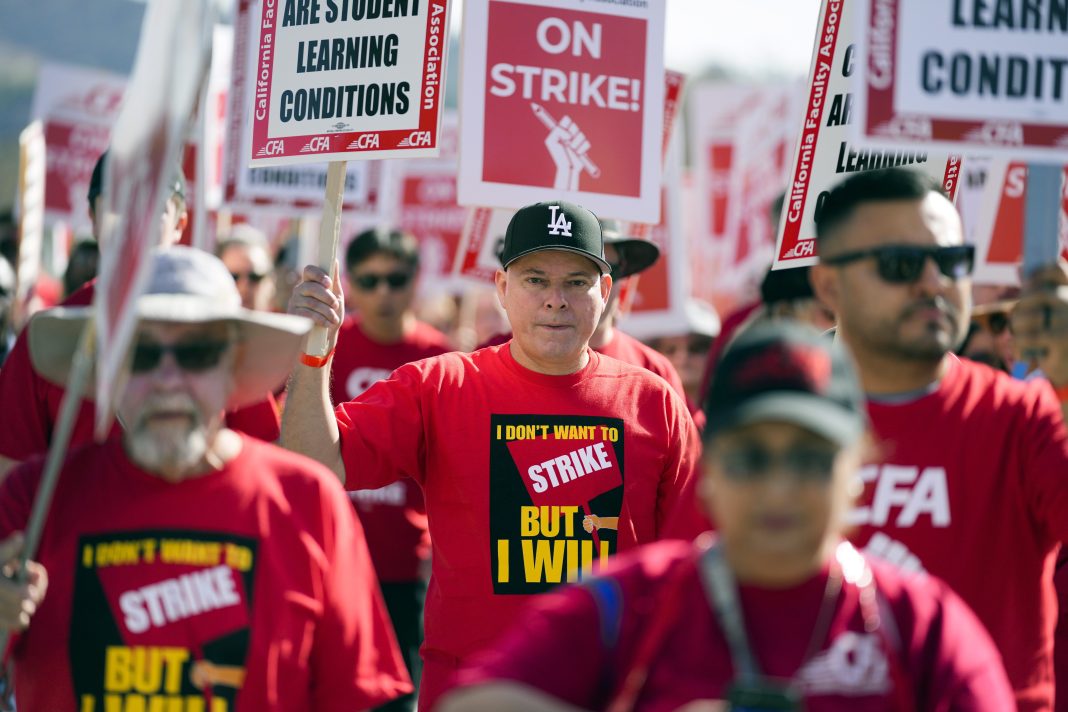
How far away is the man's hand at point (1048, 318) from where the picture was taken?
3670mm

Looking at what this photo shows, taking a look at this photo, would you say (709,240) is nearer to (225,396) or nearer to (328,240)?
(328,240)

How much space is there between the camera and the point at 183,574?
10.7 feet

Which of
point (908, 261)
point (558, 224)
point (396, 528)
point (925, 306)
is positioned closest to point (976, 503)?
point (925, 306)

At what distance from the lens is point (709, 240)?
15.7 meters

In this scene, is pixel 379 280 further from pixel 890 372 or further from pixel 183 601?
pixel 183 601

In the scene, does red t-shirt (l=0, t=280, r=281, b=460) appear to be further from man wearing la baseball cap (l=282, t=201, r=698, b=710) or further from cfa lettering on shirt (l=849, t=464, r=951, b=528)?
cfa lettering on shirt (l=849, t=464, r=951, b=528)

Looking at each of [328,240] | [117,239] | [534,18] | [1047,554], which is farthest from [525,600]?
[534,18]

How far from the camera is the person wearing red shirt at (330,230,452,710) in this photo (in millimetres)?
7102

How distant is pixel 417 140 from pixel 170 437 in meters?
2.10

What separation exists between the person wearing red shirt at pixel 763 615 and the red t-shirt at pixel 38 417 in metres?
2.36

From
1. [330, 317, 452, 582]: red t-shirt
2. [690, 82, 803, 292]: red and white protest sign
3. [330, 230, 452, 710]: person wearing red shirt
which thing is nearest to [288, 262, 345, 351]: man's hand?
[330, 230, 452, 710]: person wearing red shirt

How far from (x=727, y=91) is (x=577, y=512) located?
10.5 meters

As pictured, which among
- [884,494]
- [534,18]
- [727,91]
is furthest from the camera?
[727,91]

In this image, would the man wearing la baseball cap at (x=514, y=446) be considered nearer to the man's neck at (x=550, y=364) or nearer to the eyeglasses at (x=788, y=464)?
the man's neck at (x=550, y=364)
